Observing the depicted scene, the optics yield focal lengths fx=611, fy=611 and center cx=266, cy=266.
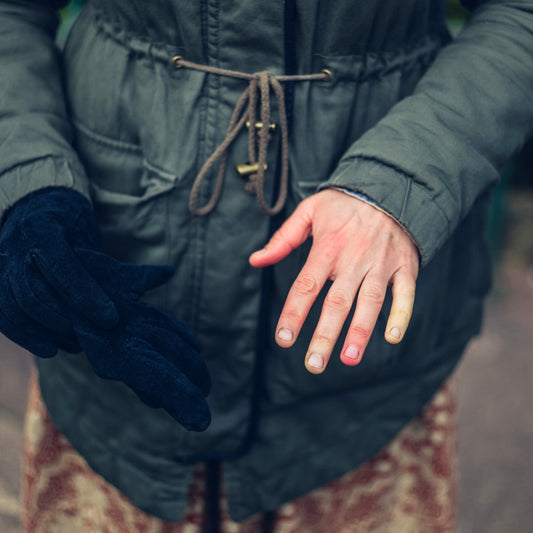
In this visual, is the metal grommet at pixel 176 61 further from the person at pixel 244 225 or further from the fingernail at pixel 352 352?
the fingernail at pixel 352 352

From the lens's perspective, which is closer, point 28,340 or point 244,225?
point 28,340

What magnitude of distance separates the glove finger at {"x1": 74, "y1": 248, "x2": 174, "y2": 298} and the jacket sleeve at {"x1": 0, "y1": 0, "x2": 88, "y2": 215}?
0.14m

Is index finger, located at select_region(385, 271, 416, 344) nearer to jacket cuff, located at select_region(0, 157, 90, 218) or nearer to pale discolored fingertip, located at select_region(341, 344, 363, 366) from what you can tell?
pale discolored fingertip, located at select_region(341, 344, 363, 366)

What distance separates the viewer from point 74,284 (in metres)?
0.70

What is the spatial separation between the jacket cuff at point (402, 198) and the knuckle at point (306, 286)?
5.1 inches

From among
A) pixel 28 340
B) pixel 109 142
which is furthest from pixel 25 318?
pixel 109 142

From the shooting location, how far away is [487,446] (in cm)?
215

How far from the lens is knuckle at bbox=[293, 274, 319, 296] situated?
0.68 m

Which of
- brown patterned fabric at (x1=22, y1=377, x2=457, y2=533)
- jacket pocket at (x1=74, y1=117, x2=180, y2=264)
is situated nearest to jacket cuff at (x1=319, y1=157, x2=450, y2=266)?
jacket pocket at (x1=74, y1=117, x2=180, y2=264)

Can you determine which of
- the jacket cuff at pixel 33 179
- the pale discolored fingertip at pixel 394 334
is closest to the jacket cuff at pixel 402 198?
the pale discolored fingertip at pixel 394 334

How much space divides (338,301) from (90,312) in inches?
11.2

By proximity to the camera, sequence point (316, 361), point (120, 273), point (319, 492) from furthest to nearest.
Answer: point (319, 492), point (120, 273), point (316, 361)

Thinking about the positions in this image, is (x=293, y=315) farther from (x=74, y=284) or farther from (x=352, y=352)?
(x=74, y=284)

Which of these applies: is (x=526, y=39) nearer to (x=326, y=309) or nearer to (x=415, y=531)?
(x=326, y=309)
